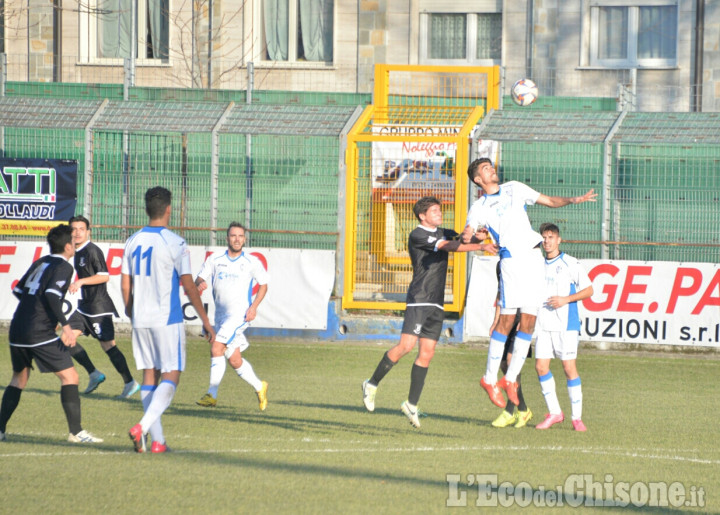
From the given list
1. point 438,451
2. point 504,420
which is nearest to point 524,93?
point 504,420

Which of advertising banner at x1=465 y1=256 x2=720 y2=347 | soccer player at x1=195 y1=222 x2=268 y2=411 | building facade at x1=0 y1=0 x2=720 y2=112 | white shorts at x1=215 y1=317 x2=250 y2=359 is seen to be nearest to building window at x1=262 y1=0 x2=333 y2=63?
building facade at x1=0 y1=0 x2=720 y2=112

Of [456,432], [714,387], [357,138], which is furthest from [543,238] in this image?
[357,138]

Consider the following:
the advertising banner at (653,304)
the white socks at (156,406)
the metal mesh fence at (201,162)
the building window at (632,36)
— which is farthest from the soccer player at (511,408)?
the building window at (632,36)

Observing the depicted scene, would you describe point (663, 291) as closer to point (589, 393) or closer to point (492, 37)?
point (589, 393)

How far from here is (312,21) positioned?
2473 centimetres

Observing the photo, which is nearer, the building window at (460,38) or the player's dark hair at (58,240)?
the player's dark hair at (58,240)

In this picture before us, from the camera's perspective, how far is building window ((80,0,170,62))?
989 inches

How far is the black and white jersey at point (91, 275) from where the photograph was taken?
449 inches

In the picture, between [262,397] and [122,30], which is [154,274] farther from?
[122,30]

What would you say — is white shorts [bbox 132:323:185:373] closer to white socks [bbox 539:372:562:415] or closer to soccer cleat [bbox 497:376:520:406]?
soccer cleat [bbox 497:376:520:406]

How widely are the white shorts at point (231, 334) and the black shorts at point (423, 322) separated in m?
1.80

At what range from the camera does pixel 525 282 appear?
30.2 ft

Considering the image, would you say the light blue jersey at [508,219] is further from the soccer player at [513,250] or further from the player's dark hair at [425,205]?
the player's dark hair at [425,205]

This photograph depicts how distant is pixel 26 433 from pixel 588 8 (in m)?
18.1
